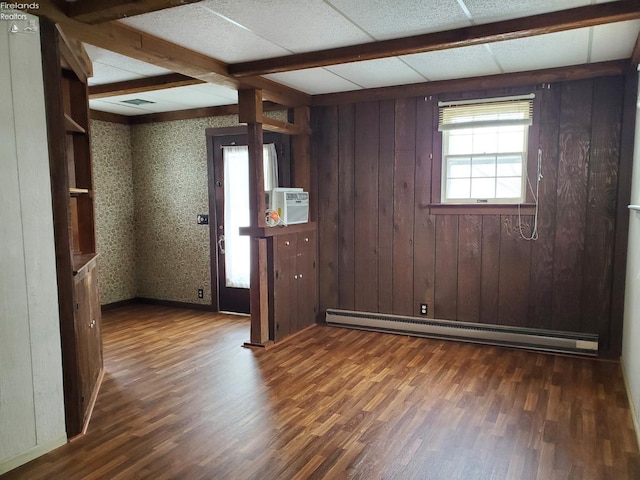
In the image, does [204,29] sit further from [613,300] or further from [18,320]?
[613,300]

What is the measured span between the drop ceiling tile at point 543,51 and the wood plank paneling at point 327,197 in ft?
5.96

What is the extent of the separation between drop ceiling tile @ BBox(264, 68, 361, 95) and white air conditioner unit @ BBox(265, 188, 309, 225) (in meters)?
0.98

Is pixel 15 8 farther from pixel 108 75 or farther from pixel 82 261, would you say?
pixel 108 75

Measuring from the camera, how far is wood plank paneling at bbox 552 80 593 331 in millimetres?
3973

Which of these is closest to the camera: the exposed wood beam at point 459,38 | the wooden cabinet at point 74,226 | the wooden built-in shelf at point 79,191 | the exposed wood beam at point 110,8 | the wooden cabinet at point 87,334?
the exposed wood beam at point 110,8

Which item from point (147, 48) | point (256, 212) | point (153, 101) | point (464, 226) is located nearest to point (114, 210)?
point (153, 101)

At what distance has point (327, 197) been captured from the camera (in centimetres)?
510

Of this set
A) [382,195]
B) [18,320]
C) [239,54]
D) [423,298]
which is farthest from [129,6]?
[423,298]

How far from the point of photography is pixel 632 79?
3695mm

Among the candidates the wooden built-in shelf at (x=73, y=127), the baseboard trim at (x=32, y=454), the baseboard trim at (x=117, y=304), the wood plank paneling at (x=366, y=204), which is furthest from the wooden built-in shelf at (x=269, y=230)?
the baseboard trim at (x=117, y=304)

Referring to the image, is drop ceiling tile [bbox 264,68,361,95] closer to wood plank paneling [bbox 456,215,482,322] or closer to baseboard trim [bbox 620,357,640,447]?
wood plank paneling [bbox 456,215,482,322]

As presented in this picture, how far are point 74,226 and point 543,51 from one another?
367cm

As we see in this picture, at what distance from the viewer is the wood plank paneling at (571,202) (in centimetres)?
397

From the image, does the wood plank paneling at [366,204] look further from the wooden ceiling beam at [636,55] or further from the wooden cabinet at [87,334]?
the wooden cabinet at [87,334]
